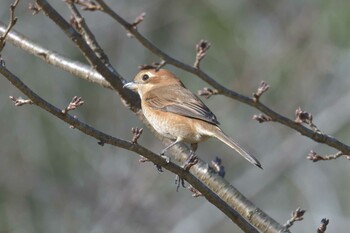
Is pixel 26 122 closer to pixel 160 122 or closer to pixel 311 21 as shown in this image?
pixel 311 21

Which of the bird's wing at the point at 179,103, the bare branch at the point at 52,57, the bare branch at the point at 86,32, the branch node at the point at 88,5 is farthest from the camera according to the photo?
the bare branch at the point at 52,57

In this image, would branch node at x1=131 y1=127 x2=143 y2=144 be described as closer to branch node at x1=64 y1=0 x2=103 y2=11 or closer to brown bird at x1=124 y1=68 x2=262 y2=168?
brown bird at x1=124 y1=68 x2=262 y2=168

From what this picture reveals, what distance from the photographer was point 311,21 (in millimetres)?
11742

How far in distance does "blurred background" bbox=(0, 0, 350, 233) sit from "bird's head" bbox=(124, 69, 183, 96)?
3.87 m

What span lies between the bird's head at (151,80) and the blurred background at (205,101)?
3873 millimetres

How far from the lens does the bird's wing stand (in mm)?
4761

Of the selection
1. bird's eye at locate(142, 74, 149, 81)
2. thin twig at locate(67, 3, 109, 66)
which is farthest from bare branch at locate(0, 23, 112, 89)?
bird's eye at locate(142, 74, 149, 81)

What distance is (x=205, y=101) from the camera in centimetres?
1102

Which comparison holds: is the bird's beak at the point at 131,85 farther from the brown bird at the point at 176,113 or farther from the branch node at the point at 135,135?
the branch node at the point at 135,135

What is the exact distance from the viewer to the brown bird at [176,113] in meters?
4.63

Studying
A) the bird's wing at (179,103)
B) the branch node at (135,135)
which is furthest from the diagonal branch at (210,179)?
the branch node at (135,135)

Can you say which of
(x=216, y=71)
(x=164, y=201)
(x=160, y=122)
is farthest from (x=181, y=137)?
(x=216, y=71)

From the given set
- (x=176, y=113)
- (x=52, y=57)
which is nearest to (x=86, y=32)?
(x=52, y=57)

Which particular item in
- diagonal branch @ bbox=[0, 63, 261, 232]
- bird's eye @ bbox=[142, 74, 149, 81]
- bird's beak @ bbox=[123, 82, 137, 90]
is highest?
bird's eye @ bbox=[142, 74, 149, 81]
